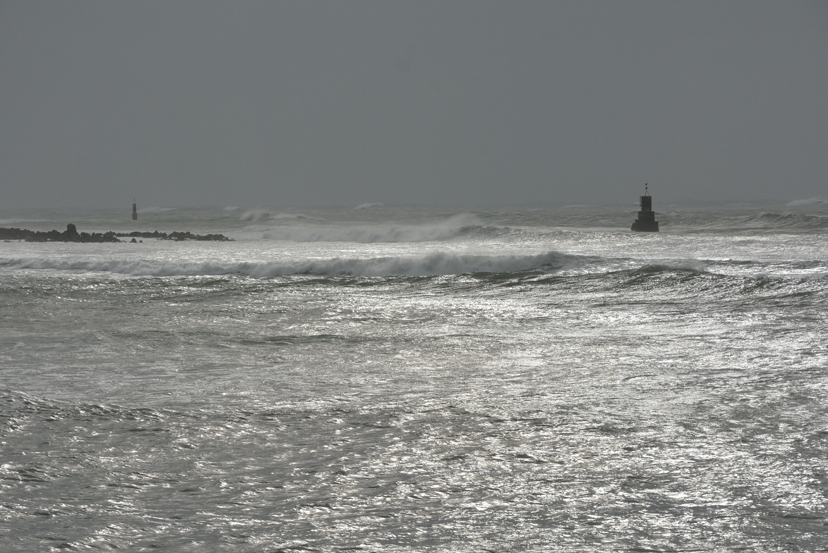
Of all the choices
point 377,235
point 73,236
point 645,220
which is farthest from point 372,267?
point 645,220

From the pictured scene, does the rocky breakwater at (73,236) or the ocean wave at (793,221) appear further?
the ocean wave at (793,221)

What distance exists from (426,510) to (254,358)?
12.8 feet

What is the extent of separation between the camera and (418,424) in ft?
15.2

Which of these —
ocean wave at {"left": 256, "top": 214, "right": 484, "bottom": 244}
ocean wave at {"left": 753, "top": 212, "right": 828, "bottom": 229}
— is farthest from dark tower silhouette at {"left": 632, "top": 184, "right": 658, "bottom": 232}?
ocean wave at {"left": 256, "top": 214, "right": 484, "bottom": 244}

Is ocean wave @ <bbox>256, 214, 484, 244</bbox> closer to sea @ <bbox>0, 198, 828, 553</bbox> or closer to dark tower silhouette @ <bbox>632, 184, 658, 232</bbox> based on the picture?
dark tower silhouette @ <bbox>632, 184, 658, 232</bbox>

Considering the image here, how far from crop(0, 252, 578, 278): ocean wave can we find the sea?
433cm

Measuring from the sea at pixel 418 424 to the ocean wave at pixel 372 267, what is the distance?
4.33m

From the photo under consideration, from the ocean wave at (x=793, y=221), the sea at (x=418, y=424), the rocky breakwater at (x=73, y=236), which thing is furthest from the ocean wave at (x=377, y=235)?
the sea at (x=418, y=424)

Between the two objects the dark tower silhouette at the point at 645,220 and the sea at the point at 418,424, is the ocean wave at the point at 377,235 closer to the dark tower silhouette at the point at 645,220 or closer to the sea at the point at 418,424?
Result: the dark tower silhouette at the point at 645,220

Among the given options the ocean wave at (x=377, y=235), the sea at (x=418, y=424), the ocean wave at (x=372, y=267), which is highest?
the ocean wave at (x=377, y=235)

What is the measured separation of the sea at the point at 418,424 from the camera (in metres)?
3.14

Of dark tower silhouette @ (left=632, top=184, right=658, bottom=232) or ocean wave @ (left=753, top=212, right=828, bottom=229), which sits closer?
ocean wave @ (left=753, top=212, right=828, bottom=229)

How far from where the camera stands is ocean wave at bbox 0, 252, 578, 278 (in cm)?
1552

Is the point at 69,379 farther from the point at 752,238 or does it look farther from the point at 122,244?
the point at 752,238
